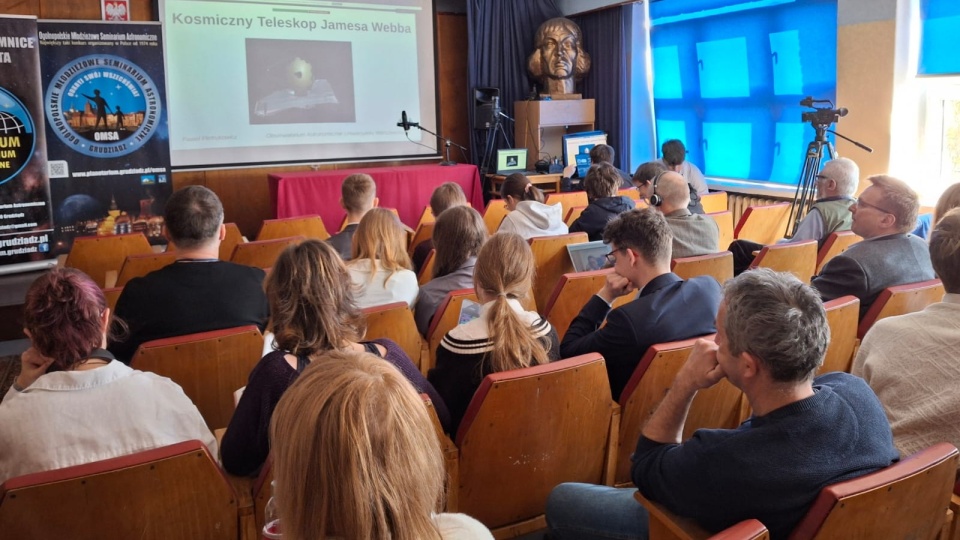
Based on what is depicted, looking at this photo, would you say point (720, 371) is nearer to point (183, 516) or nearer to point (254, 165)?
point (183, 516)

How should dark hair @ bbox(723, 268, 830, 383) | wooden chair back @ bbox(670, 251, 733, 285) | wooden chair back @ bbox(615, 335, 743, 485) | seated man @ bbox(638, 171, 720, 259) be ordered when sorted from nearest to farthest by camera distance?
dark hair @ bbox(723, 268, 830, 383) < wooden chair back @ bbox(615, 335, 743, 485) < wooden chair back @ bbox(670, 251, 733, 285) < seated man @ bbox(638, 171, 720, 259)

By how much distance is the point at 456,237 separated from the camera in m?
3.29

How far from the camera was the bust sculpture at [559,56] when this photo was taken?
350 inches

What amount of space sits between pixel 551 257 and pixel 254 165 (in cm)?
490

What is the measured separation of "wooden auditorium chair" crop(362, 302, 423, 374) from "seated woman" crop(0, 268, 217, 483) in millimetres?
901

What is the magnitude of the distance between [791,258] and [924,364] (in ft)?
5.93

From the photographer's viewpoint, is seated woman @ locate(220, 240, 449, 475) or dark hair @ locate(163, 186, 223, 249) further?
dark hair @ locate(163, 186, 223, 249)

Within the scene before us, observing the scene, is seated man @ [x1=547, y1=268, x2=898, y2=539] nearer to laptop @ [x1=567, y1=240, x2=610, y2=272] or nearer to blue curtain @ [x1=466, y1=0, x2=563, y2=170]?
laptop @ [x1=567, y1=240, x2=610, y2=272]

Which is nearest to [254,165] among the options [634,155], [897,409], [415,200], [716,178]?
[415,200]

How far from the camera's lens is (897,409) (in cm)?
198

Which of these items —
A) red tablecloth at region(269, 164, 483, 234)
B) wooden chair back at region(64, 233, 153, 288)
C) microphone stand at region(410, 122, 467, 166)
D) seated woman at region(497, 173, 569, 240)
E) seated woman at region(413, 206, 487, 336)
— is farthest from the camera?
microphone stand at region(410, 122, 467, 166)

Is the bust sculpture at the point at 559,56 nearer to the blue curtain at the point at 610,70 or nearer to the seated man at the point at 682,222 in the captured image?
the blue curtain at the point at 610,70

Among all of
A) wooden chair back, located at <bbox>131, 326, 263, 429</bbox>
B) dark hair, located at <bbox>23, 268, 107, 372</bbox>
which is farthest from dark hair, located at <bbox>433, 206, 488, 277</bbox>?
dark hair, located at <bbox>23, 268, 107, 372</bbox>

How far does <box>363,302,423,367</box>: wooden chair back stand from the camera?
9.02ft
